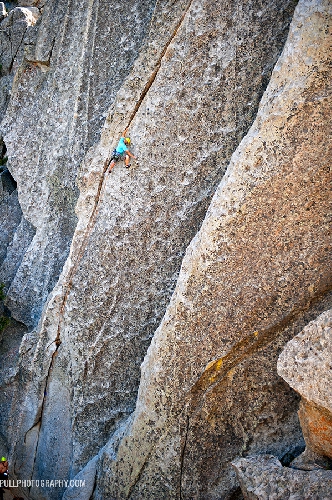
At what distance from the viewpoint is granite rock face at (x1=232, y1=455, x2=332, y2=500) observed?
14.2ft

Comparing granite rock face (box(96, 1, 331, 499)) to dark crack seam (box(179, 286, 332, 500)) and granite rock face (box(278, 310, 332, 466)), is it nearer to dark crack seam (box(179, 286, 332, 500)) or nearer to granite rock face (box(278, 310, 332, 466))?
dark crack seam (box(179, 286, 332, 500))

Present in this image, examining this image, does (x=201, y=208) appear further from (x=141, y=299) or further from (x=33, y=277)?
(x=33, y=277)

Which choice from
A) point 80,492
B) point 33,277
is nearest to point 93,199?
point 33,277

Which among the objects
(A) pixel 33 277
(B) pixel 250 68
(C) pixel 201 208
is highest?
(B) pixel 250 68

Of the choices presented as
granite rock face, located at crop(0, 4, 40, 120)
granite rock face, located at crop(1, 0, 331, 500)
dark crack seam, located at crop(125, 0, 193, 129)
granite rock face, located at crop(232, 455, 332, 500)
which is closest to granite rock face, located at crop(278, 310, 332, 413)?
granite rock face, located at crop(232, 455, 332, 500)

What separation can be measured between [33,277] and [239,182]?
14.5ft

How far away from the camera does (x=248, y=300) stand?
5.29 m

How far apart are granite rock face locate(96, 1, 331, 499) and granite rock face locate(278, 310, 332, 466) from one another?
710 mm

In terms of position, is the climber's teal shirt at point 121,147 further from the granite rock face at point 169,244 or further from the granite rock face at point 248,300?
the granite rock face at point 248,300

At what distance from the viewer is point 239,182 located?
5207 mm

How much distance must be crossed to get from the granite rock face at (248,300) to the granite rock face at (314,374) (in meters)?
0.71

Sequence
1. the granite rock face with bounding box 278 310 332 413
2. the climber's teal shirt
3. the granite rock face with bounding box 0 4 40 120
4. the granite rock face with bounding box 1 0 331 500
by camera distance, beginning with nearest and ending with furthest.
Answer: the granite rock face with bounding box 278 310 332 413
the granite rock face with bounding box 1 0 331 500
the climber's teal shirt
the granite rock face with bounding box 0 4 40 120

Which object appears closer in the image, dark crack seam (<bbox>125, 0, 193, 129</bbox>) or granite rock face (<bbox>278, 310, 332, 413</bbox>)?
granite rock face (<bbox>278, 310, 332, 413</bbox>)

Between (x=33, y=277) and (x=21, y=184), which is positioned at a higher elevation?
(x=21, y=184)
